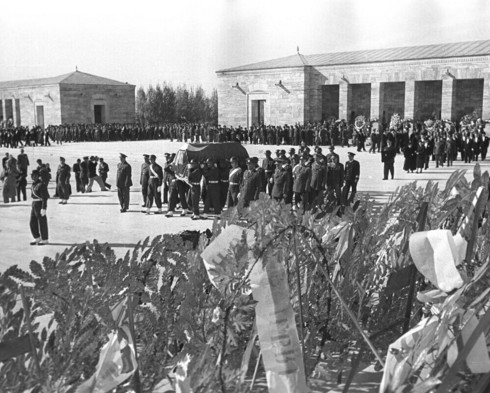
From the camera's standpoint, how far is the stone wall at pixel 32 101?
48562mm

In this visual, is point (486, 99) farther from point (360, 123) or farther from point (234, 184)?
point (234, 184)

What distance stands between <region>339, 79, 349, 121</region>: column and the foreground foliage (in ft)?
112

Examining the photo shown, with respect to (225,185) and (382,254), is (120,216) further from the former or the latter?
(382,254)

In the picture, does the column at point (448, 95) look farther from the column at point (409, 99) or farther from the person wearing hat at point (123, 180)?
the person wearing hat at point (123, 180)

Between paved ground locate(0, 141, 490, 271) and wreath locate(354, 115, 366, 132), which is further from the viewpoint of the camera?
wreath locate(354, 115, 366, 132)

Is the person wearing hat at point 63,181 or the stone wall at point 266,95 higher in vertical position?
the stone wall at point 266,95

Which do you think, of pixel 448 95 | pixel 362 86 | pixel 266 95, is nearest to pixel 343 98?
pixel 362 86

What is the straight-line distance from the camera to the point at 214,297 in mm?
2389

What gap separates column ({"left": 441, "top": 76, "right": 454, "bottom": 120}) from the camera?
32.8 metres

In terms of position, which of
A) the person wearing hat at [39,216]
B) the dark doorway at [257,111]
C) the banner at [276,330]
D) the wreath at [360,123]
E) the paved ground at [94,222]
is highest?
the dark doorway at [257,111]

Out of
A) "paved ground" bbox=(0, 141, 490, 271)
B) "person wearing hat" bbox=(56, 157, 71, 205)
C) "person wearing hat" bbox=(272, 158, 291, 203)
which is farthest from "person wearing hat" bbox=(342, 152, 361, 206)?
"person wearing hat" bbox=(56, 157, 71, 205)

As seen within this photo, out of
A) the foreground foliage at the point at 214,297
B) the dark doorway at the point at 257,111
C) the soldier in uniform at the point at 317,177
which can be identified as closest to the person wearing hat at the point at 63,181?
the soldier in uniform at the point at 317,177

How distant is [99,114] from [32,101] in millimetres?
5710

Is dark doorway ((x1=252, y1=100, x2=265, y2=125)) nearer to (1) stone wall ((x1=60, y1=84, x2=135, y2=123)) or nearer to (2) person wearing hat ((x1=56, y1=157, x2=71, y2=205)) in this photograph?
(1) stone wall ((x1=60, y1=84, x2=135, y2=123))
